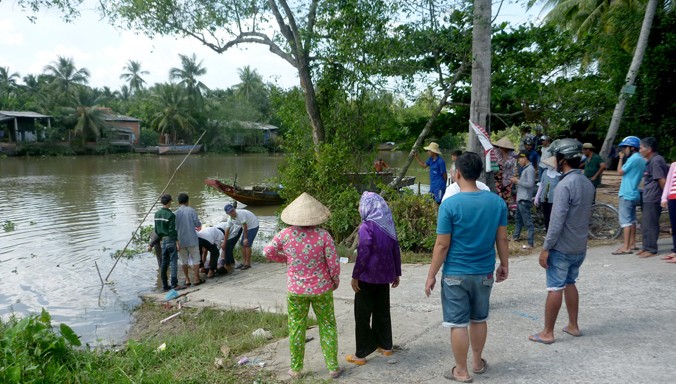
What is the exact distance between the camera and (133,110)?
63312mm

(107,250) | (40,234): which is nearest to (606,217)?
(107,250)

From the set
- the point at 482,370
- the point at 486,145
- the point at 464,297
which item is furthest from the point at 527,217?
the point at 464,297

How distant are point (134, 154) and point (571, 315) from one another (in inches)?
2180

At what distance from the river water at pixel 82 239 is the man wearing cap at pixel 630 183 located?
710cm

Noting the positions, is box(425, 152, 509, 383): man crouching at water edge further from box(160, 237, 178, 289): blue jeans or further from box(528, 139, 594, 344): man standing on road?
box(160, 237, 178, 289): blue jeans

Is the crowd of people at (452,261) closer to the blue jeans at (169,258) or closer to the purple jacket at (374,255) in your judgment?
the purple jacket at (374,255)

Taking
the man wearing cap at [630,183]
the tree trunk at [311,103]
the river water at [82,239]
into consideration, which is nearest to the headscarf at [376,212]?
the river water at [82,239]

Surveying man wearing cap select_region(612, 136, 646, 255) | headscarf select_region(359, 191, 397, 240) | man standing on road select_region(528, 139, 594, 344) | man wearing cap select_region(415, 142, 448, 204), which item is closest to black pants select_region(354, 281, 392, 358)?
headscarf select_region(359, 191, 397, 240)

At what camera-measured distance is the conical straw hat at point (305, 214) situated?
3.93m

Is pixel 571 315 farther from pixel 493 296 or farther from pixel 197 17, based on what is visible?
pixel 197 17

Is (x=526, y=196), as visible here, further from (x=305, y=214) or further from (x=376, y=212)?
(x=305, y=214)

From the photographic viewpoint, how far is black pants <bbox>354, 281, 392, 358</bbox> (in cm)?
414

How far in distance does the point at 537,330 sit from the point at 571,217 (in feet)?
4.15

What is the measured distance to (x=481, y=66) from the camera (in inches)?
341
